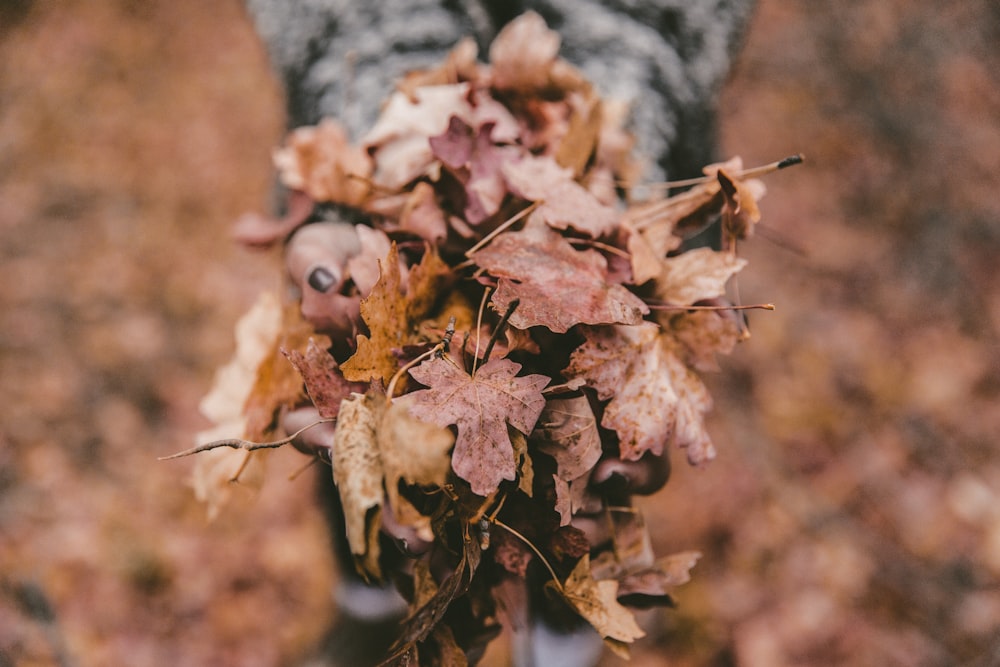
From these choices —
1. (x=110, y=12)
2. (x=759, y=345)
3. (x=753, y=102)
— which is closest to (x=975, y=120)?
(x=753, y=102)

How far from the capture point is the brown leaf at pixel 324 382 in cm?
71

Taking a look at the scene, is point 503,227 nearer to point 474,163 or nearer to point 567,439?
point 474,163

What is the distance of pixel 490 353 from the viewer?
73 centimetres

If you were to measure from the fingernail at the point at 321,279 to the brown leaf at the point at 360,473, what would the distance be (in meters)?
0.22

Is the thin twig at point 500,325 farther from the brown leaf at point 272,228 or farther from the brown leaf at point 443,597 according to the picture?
the brown leaf at point 272,228

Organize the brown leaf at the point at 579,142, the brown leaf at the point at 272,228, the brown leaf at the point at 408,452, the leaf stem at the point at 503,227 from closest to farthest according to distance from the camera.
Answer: the brown leaf at the point at 408,452, the leaf stem at the point at 503,227, the brown leaf at the point at 579,142, the brown leaf at the point at 272,228

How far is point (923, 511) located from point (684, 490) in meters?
0.74

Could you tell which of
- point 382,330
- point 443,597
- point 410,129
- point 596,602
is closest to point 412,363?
point 382,330

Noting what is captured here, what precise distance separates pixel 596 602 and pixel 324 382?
447 millimetres

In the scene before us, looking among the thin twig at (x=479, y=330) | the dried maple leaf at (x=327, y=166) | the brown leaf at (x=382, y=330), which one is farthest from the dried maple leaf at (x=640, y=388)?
the dried maple leaf at (x=327, y=166)

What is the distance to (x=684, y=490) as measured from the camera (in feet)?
6.49

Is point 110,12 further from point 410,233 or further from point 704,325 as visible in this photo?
point 704,325

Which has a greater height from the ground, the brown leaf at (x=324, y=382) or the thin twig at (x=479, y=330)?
the thin twig at (x=479, y=330)

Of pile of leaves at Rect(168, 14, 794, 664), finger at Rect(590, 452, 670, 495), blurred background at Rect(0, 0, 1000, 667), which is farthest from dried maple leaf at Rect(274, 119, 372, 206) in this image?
blurred background at Rect(0, 0, 1000, 667)
